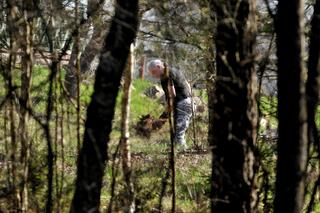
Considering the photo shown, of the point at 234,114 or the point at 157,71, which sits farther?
the point at 157,71

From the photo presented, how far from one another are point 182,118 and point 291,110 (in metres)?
8.20

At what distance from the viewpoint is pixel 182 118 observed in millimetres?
14531

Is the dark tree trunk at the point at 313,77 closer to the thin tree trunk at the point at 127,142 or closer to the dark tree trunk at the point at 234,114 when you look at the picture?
the dark tree trunk at the point at 234,114

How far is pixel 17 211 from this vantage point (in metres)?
7.20

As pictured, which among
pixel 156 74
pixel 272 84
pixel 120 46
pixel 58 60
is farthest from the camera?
pixel 156 74

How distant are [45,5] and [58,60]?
512mm

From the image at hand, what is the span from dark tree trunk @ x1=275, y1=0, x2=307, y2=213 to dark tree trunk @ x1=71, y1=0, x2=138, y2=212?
1.12 meters

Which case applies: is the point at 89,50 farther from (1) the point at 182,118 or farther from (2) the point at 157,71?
(1) the point at 182,118

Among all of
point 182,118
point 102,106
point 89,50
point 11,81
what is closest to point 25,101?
point 11,81

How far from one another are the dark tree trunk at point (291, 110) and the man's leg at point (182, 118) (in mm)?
7644

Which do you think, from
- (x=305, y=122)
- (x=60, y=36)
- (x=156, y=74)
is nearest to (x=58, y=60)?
(x=60, y=36)

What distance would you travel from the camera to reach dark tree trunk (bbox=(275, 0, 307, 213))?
6.24m

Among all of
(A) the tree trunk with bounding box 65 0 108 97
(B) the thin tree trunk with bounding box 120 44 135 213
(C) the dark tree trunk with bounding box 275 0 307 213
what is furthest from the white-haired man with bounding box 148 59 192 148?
(C) the dark tree trunk with bounding box 275 0 307 213

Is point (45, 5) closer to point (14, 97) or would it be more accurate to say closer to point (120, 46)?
point (14, 97)
